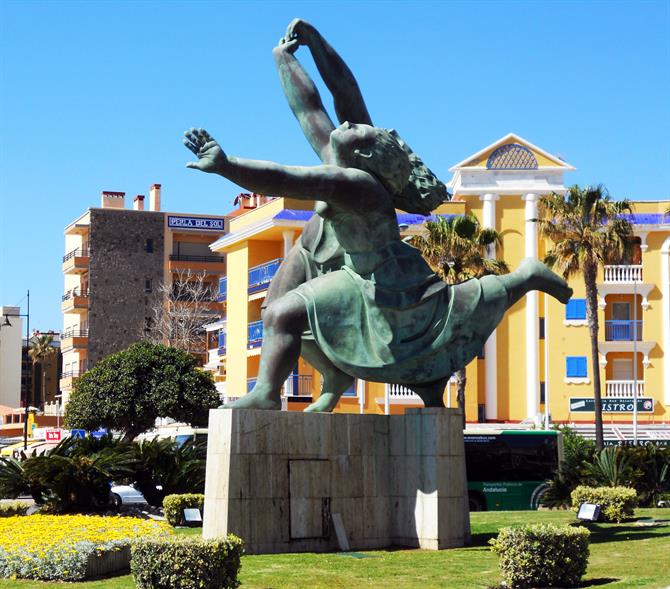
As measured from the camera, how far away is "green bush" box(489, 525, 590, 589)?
1291 cm

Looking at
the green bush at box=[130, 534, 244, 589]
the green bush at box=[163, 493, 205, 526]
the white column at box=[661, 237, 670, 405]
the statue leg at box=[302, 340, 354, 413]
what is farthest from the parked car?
the white column at box=[661, 237, 670, 405]

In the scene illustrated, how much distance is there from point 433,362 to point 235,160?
12.5ft

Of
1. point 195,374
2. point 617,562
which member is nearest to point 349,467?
point 617,562

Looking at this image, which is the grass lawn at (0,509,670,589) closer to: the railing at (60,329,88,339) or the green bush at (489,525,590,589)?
the green bush at (489,525,590,589)

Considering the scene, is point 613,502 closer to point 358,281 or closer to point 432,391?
point 432,391

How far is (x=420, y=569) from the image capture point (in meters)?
14.1

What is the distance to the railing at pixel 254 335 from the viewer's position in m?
56.3

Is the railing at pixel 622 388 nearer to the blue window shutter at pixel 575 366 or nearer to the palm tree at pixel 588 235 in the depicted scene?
the blue window shutter at pixel 575 366

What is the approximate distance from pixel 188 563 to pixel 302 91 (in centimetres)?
718

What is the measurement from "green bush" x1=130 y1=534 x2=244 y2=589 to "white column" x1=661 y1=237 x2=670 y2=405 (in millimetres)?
46842

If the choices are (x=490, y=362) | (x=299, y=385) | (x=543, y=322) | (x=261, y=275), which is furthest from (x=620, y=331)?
(x=261, y=275)

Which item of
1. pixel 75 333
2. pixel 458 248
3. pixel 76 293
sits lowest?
pixel 458 248

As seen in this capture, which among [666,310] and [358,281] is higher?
[666,310]

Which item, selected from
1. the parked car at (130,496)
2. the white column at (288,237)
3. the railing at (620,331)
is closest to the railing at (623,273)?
the railing at (620,331)
